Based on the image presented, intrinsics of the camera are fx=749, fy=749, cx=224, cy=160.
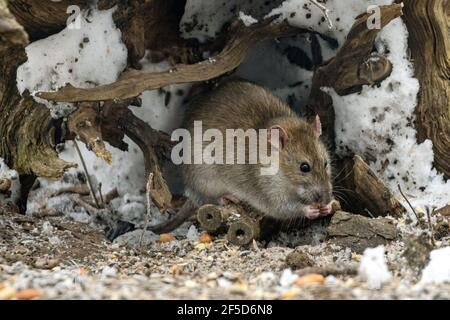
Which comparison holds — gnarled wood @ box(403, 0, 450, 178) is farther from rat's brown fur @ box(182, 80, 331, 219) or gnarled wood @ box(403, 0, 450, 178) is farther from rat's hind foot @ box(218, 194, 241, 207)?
rat's hind foot @ box(218, 194, 241, 207)

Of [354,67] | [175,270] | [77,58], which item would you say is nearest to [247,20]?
[354,67]

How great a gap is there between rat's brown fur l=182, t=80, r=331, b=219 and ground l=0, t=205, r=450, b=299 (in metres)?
0.37

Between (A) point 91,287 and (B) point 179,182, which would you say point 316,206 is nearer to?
(B) point 179,182

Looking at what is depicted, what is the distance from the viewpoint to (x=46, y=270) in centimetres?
441

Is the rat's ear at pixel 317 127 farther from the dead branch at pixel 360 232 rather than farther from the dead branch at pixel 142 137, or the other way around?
the dead branch at pixel 142 137

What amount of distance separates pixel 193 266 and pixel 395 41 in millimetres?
2437

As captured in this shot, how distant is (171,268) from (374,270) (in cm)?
147

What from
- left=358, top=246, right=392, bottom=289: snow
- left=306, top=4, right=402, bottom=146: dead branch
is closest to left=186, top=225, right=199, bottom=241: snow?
left=306, top=4, right=402, bottom=146: dead branch

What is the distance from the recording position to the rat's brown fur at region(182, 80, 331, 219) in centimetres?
599

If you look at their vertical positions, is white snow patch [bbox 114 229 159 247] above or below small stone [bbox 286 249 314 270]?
above

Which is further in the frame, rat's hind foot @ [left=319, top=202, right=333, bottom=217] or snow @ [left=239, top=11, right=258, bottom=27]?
snow @ [left=239, top=11, right=258, bottom=27]

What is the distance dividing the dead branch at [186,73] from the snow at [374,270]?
2.36 m

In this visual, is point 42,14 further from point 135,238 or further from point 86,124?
point 135,238
